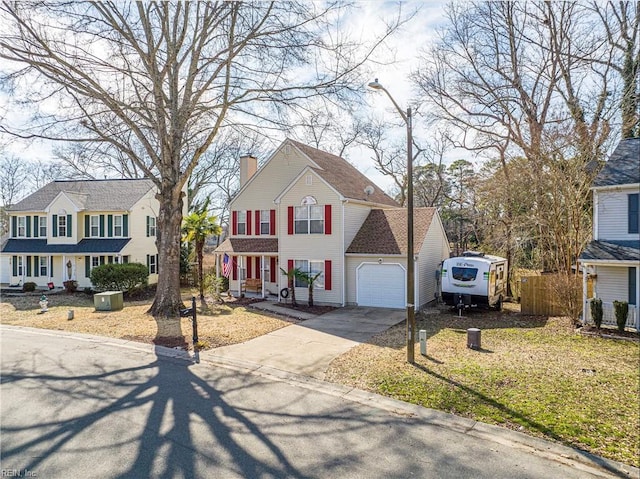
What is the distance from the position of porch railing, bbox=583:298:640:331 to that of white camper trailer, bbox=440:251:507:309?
3561 mm

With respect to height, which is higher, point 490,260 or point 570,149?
point 570,149

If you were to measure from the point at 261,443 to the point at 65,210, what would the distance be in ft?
88.7

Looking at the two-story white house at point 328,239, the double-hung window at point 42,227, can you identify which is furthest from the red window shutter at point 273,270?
the double-hung window at point 42,227

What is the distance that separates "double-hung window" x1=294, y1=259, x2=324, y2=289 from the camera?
19.7 metres

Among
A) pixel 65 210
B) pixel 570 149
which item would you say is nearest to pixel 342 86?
pixel 570 149

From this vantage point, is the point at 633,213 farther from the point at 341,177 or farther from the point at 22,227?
the point at 22,227

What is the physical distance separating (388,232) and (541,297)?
23.4 feet

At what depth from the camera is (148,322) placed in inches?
596

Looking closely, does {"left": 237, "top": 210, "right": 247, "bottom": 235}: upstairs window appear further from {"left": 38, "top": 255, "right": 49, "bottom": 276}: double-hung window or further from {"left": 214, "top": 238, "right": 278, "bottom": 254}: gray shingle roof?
{"left": 38, "top": 255, "right": 49, "bottom": 276}: double-hung window

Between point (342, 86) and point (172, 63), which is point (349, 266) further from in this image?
point (172, 63)

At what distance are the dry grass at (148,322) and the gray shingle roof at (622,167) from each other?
43.1 feet

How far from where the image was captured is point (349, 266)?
1936cm

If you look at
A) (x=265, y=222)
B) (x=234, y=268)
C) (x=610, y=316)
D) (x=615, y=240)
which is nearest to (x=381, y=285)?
(x=265, y=222)

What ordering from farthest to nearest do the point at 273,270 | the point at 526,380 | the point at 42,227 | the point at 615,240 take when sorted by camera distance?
the point at 42,227
the point at 273,270
the point at 615,240
the point at 526,380
